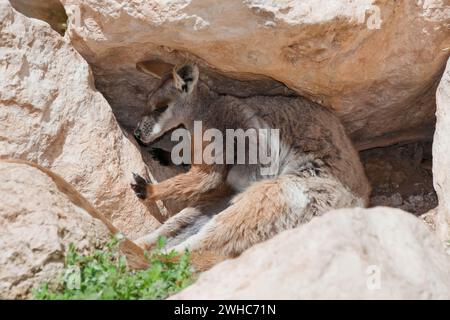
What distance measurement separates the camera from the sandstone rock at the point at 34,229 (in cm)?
464

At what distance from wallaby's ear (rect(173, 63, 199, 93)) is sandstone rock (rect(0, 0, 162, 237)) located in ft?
2.15

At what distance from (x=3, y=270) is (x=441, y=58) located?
3.97m

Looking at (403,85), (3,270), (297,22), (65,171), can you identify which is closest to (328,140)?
(403,85)

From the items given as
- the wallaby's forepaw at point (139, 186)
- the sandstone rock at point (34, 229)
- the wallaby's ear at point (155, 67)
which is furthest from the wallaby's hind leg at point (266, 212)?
the sandstone rock at point (34, 229)

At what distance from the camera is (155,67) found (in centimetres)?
699

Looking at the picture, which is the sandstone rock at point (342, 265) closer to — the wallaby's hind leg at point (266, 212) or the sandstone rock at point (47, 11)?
the wallaby's hind leg at point (266, 212)

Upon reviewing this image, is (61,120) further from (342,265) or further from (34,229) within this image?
(342,265)

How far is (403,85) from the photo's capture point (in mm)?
6758

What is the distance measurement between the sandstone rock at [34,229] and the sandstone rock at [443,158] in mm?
2740

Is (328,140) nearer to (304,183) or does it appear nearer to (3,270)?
(304,183)

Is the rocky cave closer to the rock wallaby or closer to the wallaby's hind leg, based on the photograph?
the rock wallaby

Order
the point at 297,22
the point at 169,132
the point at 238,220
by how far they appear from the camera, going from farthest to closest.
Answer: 1. the point at 169,132
2. the point at 238,220
3. the point at 297,22

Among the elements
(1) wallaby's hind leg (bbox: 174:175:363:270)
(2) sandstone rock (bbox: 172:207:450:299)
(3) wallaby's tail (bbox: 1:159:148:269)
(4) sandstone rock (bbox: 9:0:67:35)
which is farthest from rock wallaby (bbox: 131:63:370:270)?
(2) sandstone rock (bbox: 172:207:450:299)

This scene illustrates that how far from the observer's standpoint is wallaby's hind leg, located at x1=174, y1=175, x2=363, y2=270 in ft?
20.8
